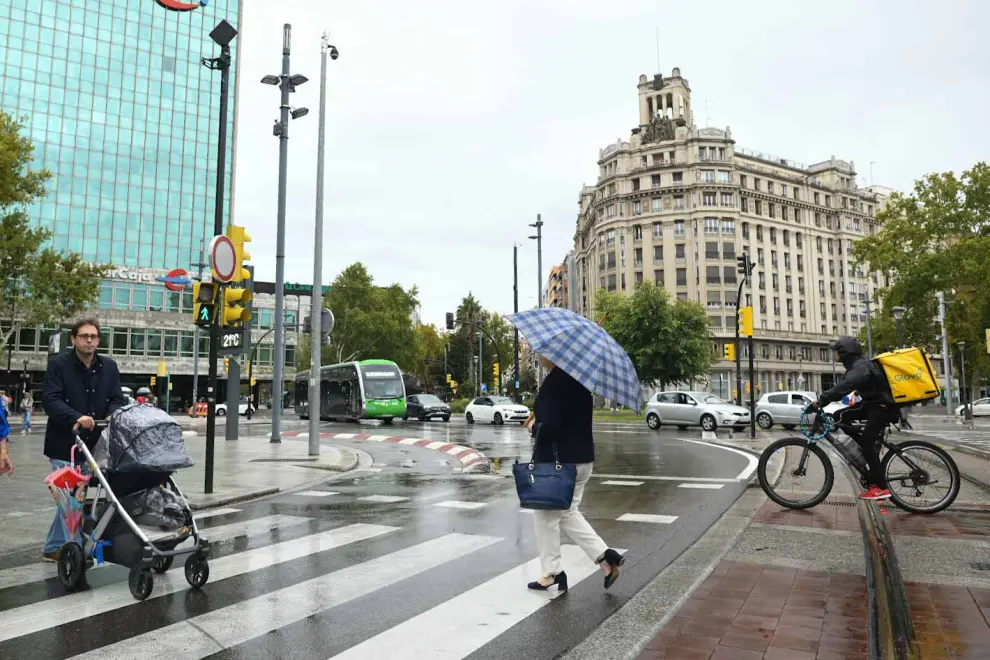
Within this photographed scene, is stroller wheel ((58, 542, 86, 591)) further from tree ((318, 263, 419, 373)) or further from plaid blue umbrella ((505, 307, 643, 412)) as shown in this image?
tree ((318, 263, 419, 373))

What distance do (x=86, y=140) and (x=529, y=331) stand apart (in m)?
75.4

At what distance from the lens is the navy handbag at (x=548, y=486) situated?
4395mm

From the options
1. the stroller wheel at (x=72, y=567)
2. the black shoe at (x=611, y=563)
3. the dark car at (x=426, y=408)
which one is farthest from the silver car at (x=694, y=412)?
the stroller wheel at (x=72, y=567)

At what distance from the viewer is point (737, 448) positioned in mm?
17406

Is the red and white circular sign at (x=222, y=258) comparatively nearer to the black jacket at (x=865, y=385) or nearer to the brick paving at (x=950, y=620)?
the black jacket at (x=865, y=385)

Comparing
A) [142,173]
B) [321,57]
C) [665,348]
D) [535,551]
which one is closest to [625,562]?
[535,551]

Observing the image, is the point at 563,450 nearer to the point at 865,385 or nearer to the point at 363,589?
the point at 363,589

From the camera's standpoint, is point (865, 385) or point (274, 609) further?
point (865, 385)

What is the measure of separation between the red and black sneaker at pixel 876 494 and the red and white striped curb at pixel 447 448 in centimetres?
688

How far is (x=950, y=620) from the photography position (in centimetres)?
390

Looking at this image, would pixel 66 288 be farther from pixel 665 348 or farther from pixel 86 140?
pixel 86 140

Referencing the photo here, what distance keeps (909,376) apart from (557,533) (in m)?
→ 4.50

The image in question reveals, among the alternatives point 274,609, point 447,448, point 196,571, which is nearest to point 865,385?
point 274,609

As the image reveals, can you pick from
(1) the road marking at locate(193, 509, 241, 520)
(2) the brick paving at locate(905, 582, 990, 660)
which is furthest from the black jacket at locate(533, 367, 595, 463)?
(1) the road marking at locate(193, 509, 241, 520)
